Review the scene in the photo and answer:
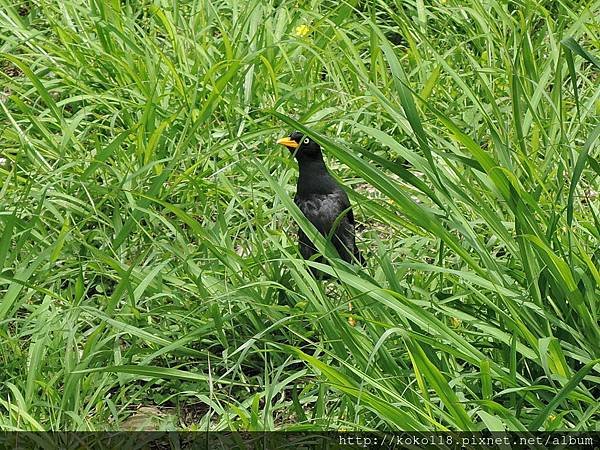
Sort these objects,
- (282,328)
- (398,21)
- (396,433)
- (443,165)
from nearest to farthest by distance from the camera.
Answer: (396,433) → (282,328) → (443,165) → (398,21)

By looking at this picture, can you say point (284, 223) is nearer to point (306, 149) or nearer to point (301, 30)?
point (306, 149)

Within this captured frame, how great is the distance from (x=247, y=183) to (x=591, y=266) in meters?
1.76

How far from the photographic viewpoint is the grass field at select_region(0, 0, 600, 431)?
319cm

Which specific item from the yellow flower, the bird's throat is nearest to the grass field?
the yellow flower

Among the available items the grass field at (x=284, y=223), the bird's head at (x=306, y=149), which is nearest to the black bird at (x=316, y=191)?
A: the bird's head at (x=306, y=149)

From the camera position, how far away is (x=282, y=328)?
148 inches

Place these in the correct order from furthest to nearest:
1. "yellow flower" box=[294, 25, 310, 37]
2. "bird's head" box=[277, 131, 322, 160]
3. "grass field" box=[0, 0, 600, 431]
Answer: "yellow flower" box=[294, 25, 310, 37] < "bird's head" box=[277, 131, 322, 160] < "grass field" box=[0, 0, 600, 431]

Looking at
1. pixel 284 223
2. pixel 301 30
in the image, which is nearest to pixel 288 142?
pixel 284 223

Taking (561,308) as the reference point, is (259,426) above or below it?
below

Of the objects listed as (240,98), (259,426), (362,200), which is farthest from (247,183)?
(259,426)

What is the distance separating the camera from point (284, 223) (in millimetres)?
4531

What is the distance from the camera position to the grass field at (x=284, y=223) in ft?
10.5

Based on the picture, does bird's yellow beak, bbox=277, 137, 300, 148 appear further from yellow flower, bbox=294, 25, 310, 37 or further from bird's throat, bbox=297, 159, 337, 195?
yellow flower, bbox=294, 25, 310, 37

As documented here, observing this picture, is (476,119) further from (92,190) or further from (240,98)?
(92,190)
